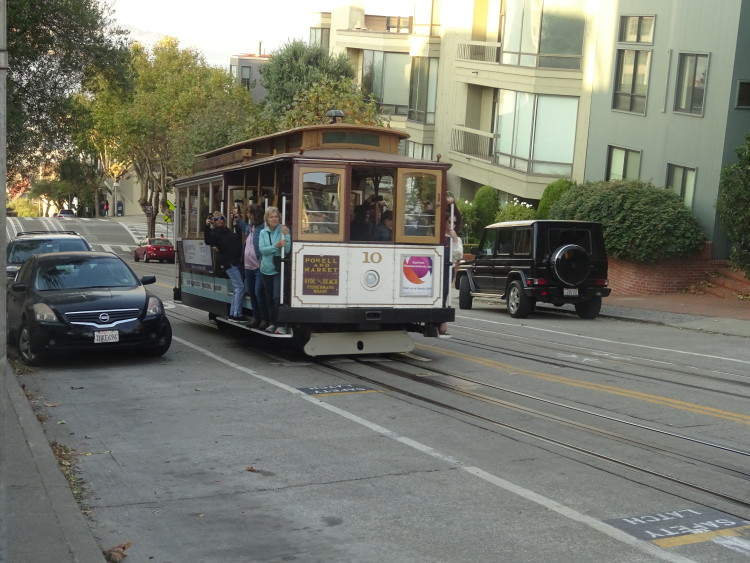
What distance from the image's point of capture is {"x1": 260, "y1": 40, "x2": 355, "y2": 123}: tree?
49.7 m

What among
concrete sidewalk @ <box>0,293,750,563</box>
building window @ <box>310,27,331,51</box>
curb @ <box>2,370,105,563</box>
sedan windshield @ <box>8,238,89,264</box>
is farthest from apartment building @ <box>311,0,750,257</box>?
curb @ <box>2,370,105,563</box>

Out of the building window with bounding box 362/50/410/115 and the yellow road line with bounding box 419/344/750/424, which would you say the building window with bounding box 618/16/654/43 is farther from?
the yellow road line with bounding box 419/344/750/424

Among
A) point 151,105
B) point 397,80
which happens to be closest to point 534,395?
point 397,80

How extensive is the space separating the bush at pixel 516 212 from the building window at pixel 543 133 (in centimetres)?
120

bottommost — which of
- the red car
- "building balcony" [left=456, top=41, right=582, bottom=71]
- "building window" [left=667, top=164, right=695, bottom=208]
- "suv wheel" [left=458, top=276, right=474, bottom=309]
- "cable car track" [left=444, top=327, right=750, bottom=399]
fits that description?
the red car

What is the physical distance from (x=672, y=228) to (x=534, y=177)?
840 centimetres

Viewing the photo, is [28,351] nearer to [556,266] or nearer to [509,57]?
[556,266]

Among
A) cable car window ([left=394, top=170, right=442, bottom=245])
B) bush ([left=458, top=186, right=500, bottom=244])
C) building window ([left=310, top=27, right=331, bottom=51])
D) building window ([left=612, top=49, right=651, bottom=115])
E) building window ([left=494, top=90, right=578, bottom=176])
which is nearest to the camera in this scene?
cable car window ([left=394, top=170, right=442, bottom=245])

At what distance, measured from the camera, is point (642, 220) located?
26.5 meters

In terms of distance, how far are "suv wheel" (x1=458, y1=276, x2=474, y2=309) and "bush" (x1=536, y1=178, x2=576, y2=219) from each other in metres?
7.15

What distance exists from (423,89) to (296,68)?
8.01 meters

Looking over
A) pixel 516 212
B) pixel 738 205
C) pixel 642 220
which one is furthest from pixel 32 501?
pixel 516 212

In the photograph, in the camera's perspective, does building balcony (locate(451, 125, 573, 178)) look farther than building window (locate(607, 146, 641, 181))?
Yes

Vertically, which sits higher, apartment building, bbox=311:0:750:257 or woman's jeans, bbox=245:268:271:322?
apartment building, bbox=311:0:750:257
